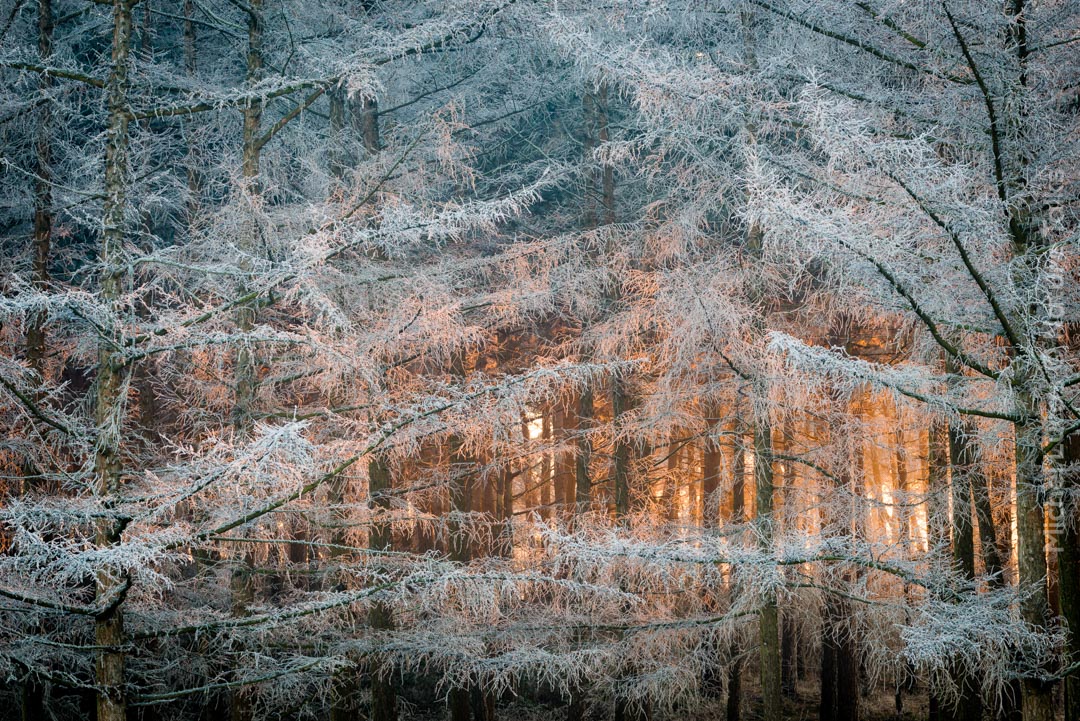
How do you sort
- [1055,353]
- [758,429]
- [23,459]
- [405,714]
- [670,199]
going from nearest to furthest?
[1055,353]
[23,459]
[758,429]
[670,199]
[405,714]

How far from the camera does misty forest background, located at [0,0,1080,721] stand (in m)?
6.27

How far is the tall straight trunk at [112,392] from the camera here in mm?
6145

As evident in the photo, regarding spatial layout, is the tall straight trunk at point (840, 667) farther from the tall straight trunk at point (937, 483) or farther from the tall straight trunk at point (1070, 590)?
the tall straight trunk at point (1070, 590)

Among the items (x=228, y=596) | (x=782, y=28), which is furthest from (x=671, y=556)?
(x=782, y=28)

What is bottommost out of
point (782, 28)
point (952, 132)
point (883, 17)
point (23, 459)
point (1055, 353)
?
point (23, 459)

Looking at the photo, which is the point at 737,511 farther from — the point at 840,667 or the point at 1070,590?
the point at 1070,590

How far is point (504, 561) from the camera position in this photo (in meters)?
10.7

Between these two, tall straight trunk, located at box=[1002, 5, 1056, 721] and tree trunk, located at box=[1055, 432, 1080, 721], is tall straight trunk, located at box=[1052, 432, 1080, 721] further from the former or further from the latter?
tall straight trunk, located at box=[1002, 5, 1056, 721]

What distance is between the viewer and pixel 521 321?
1127cm

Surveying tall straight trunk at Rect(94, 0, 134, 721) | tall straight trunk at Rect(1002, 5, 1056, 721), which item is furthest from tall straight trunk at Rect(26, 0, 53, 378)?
tall straight trunk at Rect(1002, 5, 1056, 721)

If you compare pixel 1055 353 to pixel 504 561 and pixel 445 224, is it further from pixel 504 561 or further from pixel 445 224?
pixel 504 561

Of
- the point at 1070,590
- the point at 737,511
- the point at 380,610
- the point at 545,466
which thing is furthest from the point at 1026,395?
the point at 545,466

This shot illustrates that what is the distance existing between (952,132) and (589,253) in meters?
6.65

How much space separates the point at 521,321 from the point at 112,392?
221 inches
